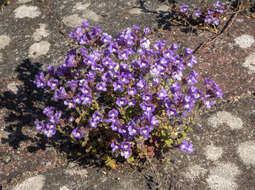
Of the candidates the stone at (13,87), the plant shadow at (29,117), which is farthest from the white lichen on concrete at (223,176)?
the stone at (13,87)

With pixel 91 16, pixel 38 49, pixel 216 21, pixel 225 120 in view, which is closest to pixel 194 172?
pixel 225 120

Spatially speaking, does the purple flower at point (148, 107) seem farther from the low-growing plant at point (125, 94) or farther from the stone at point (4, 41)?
the stone at point (4, 41)

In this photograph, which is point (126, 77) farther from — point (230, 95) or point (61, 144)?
point (230, 95)

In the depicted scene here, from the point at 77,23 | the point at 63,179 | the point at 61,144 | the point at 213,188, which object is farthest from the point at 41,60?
the point at 213,188

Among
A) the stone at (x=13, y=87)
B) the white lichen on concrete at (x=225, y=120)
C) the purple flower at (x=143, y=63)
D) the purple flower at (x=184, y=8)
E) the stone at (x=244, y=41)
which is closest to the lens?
the purple flower at (x=143, y=63)

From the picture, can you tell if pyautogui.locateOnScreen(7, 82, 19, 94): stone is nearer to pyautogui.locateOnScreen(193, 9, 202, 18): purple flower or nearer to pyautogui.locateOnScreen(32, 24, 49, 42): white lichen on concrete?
pyautogui.locateOnScreen(32, 24, 49, 42): white lichen on concrete

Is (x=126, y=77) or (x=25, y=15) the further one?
(x=25, y=15)

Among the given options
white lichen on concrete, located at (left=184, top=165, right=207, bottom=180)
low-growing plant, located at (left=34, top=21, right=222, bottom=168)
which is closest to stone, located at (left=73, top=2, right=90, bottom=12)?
low-growing plant, located at (left=34, top=21, right=222, bottom=168)
